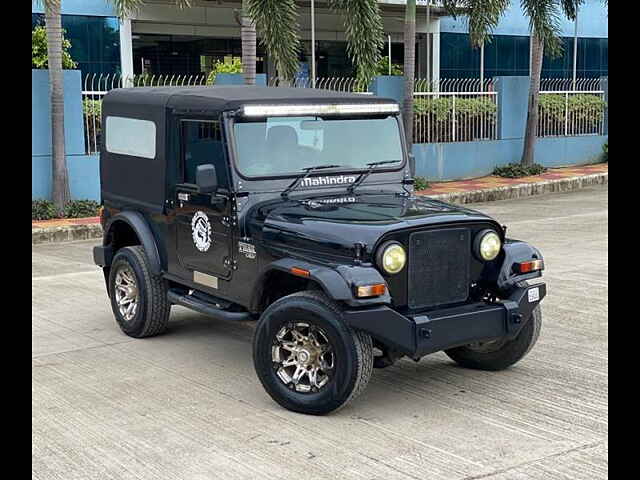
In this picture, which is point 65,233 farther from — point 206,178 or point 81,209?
point 206,178

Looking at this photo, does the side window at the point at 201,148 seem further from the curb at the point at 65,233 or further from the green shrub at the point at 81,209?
the green shrub at the point at 81,209

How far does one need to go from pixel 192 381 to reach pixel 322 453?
169 centimetres

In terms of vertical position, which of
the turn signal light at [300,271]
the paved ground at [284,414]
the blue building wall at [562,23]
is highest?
the blue building wall at [562,23]

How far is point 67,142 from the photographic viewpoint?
14.3 meters

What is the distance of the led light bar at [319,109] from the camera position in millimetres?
6544

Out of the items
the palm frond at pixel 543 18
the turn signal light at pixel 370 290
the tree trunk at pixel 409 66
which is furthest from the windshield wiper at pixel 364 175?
the palm frond at pixel 543 18

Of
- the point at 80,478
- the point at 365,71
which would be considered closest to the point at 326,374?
the point at 80,478

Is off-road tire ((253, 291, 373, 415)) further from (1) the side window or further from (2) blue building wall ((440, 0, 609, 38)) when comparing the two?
(2) blue building wall ((440, 0, 609, 38))

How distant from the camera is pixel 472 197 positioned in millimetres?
17062

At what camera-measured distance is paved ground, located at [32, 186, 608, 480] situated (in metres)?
4.91

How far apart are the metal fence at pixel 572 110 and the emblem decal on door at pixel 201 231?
48.7 feet

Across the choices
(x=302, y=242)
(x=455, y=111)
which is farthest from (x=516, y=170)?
(x=302, y=242)

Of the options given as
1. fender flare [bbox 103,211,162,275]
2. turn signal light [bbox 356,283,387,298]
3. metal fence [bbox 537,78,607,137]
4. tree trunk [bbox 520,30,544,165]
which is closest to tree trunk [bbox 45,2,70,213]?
fender flare [bbox 103,211,162,275]

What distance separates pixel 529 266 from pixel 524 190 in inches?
480
